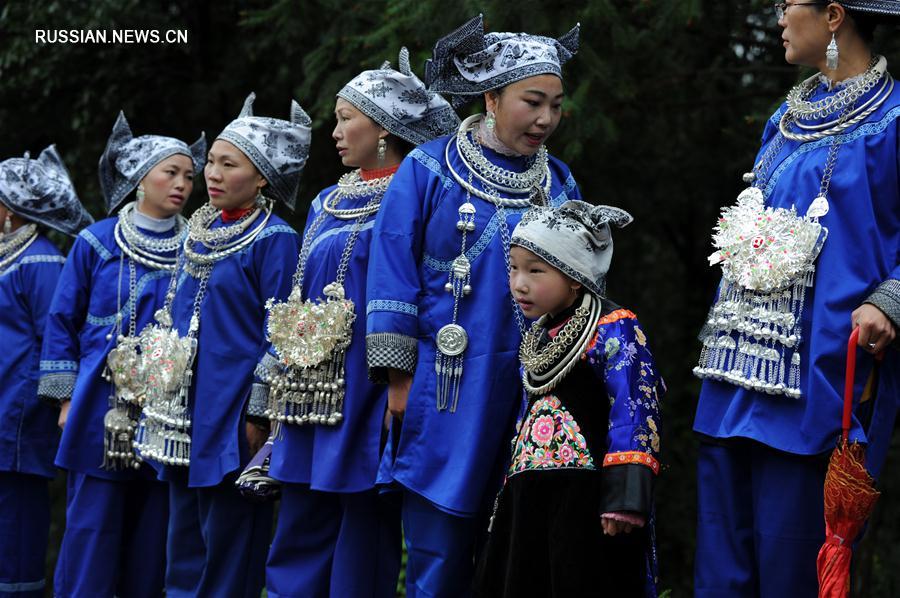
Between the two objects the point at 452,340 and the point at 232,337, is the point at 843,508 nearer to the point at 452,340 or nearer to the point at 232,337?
the point at 452,340

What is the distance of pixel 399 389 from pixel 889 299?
5.60ft

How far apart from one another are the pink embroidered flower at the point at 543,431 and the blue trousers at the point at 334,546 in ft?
3.57

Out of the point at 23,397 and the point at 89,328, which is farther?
the point at 23,397

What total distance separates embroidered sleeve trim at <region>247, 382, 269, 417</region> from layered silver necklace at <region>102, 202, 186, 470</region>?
0.67 meters

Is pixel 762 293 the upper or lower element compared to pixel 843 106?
lower

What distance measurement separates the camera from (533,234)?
4266 mm

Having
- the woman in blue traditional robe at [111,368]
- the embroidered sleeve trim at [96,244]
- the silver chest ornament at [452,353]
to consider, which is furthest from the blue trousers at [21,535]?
the silver chest ornament at [452,353]

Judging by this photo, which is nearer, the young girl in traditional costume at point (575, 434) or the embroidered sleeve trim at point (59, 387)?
the young girl in traditional costume at point (575, 434)

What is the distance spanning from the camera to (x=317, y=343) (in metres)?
5.10

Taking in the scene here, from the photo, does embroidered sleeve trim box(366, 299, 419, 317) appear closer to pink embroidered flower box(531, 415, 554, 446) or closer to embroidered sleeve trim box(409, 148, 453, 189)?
embroidered sleeve trim box(409, 148, 453, 189)

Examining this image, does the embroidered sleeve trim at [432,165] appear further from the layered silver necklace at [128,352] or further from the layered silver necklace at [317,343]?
the layered silver necklace at [128,352]

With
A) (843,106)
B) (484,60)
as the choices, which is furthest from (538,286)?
(843,106)

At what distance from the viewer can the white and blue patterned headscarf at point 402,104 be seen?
5.29m

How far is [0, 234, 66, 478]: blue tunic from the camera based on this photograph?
6.79 meters
